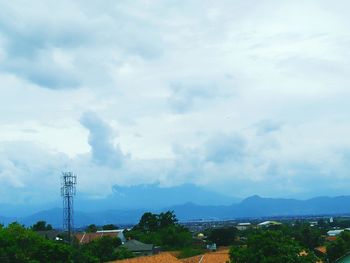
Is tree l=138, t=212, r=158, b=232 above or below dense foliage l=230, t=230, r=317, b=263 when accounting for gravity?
above

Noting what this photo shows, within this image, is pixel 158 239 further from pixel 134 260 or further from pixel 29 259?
pixel 29 259

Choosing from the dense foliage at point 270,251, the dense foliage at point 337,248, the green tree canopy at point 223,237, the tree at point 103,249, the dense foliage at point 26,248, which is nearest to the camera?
the dense foliage at point 270,251

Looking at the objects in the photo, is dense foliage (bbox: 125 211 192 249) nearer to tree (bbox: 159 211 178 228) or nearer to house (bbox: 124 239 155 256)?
tree (bbox: 159 211 178 228)

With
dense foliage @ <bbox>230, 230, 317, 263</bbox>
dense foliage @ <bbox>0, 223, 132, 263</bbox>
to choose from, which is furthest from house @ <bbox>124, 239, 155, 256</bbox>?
dense foliage @ <bbox>230, 230, 317, 263</bbox>

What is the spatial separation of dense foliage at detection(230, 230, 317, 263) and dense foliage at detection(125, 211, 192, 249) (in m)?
37.1

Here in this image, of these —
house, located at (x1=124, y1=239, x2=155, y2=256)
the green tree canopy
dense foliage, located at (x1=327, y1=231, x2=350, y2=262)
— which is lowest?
dense foliage, located at (x1=327, y1=231, x2=350, y2=262)

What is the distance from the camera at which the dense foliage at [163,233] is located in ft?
228

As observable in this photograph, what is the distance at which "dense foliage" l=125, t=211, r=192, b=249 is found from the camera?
69.6 meters

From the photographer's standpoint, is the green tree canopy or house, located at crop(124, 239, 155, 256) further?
the green tree canopy

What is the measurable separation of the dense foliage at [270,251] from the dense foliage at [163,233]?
37.1 meters

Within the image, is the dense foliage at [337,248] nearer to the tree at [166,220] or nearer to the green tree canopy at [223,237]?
the green tree canopy at [223,237]

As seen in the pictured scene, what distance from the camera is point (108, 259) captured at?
50844mm

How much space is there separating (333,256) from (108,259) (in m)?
18.9

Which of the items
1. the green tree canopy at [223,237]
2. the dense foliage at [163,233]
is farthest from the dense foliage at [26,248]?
the green tree canopy at [223,237]
